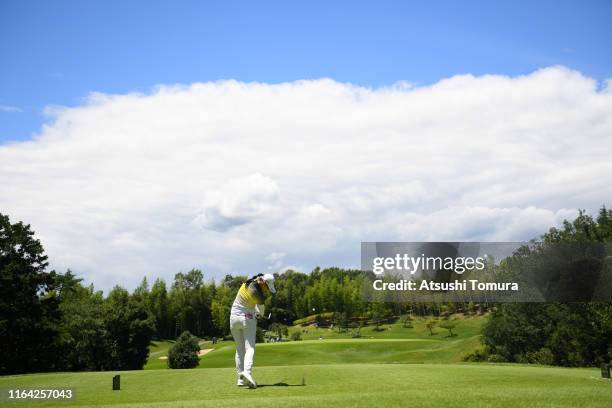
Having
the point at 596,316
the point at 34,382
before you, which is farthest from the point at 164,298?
the point at 34,382

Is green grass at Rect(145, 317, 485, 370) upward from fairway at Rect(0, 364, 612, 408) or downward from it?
downward

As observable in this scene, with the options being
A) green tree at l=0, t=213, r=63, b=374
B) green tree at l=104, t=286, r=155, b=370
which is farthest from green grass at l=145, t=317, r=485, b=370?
green tree at l=0, t=213, r=63, b=374

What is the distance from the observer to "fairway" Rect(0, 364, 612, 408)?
1227 centimetres

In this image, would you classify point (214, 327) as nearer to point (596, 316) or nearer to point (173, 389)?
point (596, 316)

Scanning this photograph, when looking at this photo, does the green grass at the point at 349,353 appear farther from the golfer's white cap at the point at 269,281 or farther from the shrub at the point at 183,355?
the golfer's white cap at the point at 269,281

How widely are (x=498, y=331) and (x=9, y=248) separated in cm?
6109

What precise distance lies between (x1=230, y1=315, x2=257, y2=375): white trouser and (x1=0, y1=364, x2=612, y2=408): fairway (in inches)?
29.4

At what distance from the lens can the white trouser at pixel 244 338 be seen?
16047 millimetres

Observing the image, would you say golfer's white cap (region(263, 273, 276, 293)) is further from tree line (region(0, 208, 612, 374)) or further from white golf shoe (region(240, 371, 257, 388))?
tree line (region(0, 208, 612, 374))

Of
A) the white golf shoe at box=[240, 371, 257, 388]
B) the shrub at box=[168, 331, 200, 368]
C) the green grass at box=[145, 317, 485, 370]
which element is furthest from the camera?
the green grass at box=[145, 317, 485, 370]

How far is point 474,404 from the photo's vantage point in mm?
11680

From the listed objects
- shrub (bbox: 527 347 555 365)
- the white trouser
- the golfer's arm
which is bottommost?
shrub (bbox: 527 347 555 365)

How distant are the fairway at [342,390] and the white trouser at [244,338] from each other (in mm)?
748

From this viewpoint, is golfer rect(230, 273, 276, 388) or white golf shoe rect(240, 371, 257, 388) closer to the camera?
white golf shoe rect(240, 371, 257, 388)
